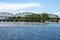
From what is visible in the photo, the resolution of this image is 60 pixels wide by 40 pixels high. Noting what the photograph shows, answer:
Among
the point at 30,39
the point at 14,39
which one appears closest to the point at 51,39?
the point at 30,39

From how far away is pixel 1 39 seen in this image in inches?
1373

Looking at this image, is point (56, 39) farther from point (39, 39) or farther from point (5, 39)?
point (5, 39)

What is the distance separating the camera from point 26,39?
1394 inches

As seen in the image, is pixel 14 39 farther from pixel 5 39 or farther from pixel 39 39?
pixel 39 39

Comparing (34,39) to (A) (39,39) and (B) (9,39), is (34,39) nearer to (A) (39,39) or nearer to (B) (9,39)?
(A) (39,39)

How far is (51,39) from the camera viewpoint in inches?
1393

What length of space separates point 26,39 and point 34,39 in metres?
1.31

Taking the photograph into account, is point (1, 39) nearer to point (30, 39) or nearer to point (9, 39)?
point (9, 39)

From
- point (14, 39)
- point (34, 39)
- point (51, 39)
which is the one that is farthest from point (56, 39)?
point (14, 39)

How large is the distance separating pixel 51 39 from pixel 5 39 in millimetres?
7419

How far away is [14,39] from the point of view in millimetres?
34938

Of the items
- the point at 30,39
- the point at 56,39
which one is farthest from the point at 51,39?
the point at 30,39

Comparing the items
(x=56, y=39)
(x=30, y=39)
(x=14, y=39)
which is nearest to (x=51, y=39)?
(x=56, y=39)

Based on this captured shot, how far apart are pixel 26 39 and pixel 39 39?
6.98 feet
